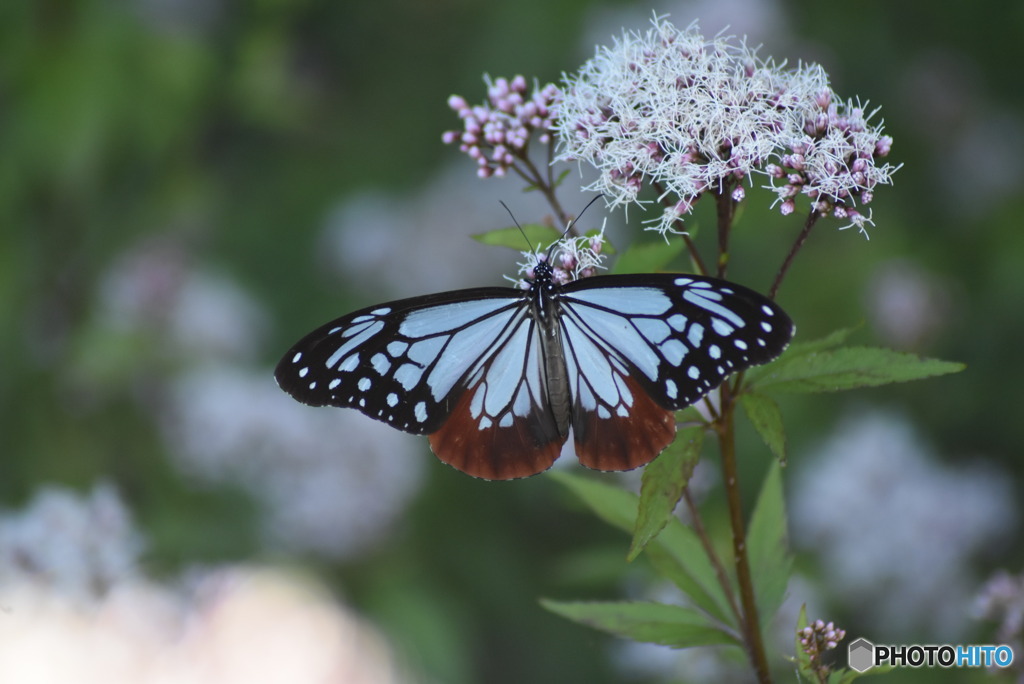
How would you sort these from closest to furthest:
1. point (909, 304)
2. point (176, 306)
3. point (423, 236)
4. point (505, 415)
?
point (505, 415), point (909, 304), point (176, 306), point (423, 236)

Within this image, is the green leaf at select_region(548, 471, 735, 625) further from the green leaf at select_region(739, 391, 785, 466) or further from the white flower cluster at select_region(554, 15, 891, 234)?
the white flower cluster at select_region(554, 15, 891, 234)

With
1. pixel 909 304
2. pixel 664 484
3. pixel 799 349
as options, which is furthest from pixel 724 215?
pixel 909 304

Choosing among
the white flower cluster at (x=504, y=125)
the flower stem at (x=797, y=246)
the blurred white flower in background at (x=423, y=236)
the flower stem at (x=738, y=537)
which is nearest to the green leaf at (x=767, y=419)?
the flower stem at (x=738, y=537)

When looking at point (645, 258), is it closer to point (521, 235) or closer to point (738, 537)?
point (521, 235)

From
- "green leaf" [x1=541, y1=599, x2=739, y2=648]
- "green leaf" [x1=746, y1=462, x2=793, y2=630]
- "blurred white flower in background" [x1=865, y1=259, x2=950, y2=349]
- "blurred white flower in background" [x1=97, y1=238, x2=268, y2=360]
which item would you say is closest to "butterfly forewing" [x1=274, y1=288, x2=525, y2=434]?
"green leaf" [x1=541, y1=599, x2=739, y2=648]

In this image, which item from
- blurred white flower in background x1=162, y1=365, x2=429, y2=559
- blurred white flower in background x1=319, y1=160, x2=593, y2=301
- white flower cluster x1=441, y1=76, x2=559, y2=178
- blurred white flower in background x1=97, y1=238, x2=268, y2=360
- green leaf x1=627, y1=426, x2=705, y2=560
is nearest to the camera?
green leaf x1=627, y1=426, x2=705, y2=560
